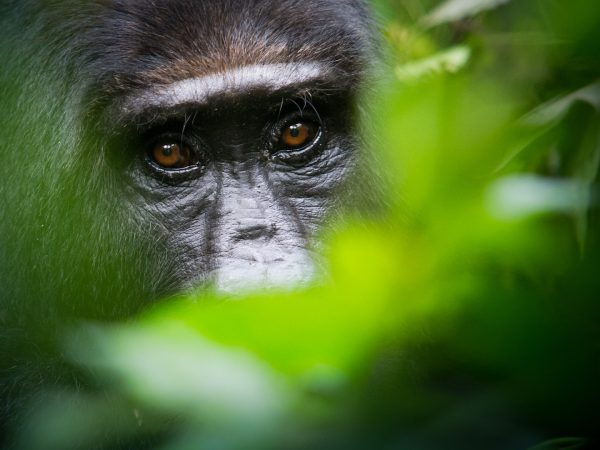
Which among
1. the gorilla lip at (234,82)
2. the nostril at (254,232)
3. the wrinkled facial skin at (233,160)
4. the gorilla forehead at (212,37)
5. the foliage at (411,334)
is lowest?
the foliage at (411,334)

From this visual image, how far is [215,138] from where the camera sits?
9.32 feet

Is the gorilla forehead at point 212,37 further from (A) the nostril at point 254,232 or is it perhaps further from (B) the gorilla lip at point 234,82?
(A) the nostril at point 254,232

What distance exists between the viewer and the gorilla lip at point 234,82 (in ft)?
8.95

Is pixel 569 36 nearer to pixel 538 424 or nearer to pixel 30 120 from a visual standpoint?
pixel 538 424

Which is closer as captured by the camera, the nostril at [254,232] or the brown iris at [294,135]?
the nostril at [254,232]

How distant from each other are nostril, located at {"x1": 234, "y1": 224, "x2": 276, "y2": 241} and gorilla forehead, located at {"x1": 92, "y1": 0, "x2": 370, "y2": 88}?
1.97 feet

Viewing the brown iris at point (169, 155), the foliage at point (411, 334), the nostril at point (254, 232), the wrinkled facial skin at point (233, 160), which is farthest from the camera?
the brown iris at point (169, 155)

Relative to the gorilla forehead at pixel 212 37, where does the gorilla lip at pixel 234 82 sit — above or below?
below

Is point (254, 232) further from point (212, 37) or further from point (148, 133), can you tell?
point (212, 37)

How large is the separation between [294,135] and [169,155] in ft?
1.50

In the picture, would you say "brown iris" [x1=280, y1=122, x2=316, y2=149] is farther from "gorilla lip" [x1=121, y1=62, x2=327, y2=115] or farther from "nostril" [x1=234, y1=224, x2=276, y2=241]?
"nostril" [x1=234, y1=224, x2=276, y2=241]

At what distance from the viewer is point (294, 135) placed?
2930mm

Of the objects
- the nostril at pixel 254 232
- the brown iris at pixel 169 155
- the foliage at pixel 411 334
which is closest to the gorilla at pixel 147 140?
the brown iris at pixel 169 155

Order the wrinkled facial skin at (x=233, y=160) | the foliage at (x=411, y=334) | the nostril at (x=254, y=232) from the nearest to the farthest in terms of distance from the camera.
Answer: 1. the foliage at (x=411, y=334)
2. the nostril at (x=254, y=232)
3. the wrinkled facial skin at (x=233, y=160)
